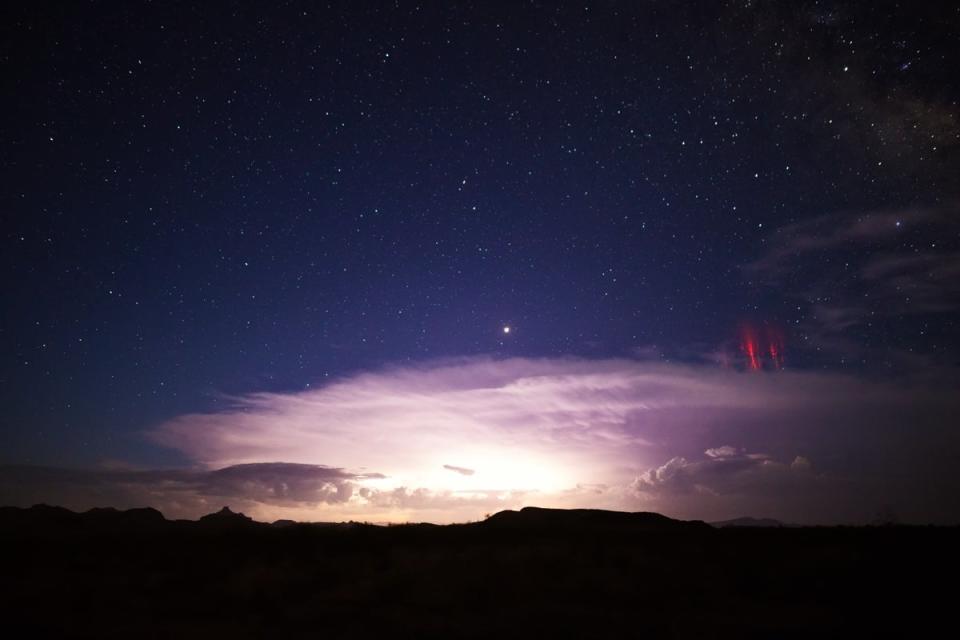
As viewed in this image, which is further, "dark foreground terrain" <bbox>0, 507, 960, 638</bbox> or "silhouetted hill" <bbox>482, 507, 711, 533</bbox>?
"silhouetted hill" <bbox>482, 507, 711, 533</bbox>

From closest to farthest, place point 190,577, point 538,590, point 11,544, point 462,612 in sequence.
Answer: point 462,612 → point 538,590 → point 190,577 → point 11,544

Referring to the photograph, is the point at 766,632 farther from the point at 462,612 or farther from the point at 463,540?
the point at 463,540

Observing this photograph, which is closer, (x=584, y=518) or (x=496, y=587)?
(x=496, y=587)

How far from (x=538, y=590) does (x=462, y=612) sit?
2.83 meters

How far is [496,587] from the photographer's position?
16.2 m

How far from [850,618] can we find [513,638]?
26.3ft

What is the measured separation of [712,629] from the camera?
12328 mm

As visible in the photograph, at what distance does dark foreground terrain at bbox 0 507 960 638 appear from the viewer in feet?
42.3

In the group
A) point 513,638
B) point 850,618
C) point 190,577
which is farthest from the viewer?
point 190,577

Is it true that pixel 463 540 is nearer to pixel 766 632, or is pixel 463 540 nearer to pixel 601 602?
pixel 601 602

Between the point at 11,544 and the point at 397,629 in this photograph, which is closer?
the point at 397,629

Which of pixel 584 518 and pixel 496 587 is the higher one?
pixel 584 518

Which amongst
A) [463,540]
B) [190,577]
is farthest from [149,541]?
[463,540]

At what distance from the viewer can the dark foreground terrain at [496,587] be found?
42.3 ft
